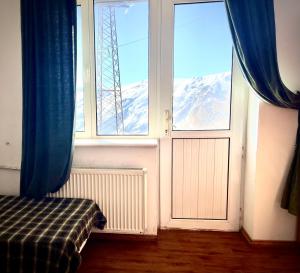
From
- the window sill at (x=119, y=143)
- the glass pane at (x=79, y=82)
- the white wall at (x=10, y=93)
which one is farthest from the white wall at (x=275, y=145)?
the white wall at (x=10, y=93)

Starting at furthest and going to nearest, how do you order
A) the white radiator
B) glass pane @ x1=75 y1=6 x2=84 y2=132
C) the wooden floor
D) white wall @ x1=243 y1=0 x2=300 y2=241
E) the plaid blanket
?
1. glass pane @ x1=75 y1=6 x2=84 y2=132
2. the white radiator
3. white wall @ x1=243 y1=0 x2=300 y2=241
4. the wooden floor
5. the plaid blanket

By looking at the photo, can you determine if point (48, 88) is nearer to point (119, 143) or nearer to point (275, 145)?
point (119, 143)

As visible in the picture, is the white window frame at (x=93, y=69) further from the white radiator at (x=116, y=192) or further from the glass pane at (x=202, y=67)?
the white radiator at (x=116, y=192)

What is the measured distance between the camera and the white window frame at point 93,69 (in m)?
2.27

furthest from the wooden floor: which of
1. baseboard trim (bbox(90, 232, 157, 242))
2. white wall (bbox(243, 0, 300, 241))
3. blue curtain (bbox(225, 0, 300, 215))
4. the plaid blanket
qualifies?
blue curtain (bbox(225, 0, 300, 215))

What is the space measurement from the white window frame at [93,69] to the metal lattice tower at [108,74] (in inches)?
2.3

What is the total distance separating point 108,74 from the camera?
2.36 meters

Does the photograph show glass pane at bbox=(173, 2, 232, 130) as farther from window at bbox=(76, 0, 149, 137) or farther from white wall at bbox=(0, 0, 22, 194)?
white wall at bbox=(0, 0, 22, 194)

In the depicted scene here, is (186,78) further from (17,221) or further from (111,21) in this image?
(17,221)

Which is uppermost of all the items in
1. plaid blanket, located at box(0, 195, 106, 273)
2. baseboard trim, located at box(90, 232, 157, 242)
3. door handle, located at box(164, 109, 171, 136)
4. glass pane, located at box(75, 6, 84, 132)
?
glass pane, located at box(75, 6, 84, 132)

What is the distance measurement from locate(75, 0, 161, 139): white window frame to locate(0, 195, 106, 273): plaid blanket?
2.67ft

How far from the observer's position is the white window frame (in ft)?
7.45

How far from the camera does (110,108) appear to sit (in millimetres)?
2412

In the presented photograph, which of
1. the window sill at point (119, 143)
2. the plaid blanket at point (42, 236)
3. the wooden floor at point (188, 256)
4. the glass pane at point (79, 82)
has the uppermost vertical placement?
the glass pane at point (79, 82)
